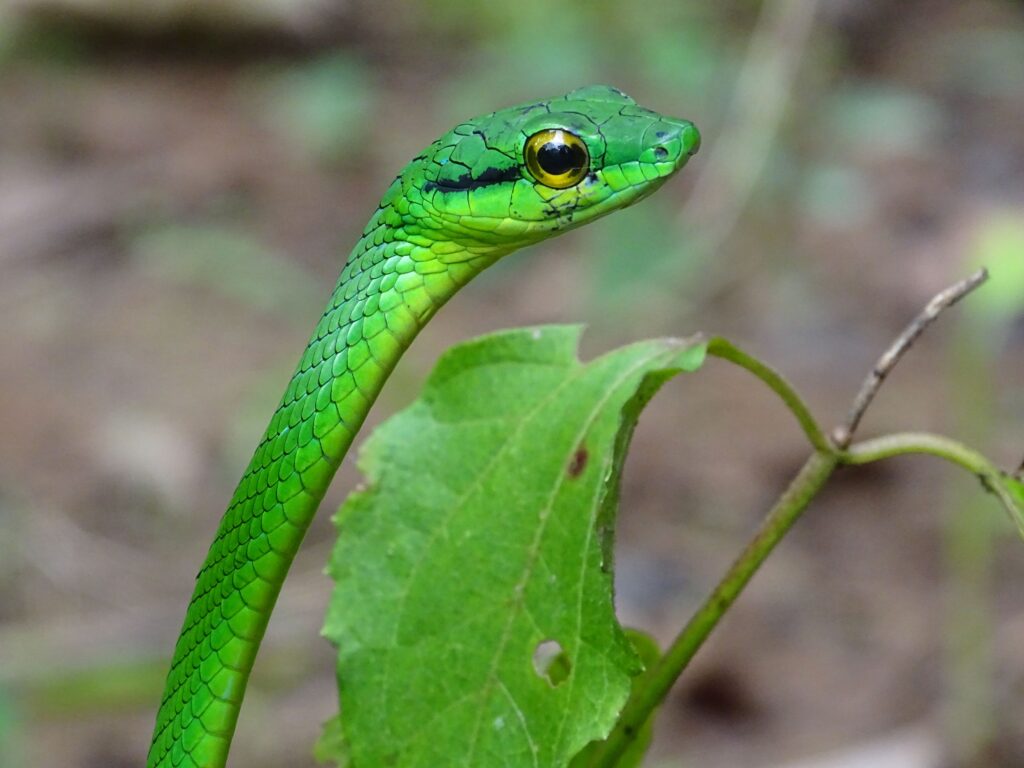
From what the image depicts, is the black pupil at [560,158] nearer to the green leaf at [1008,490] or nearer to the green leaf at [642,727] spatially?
the green leaf at [642,727]

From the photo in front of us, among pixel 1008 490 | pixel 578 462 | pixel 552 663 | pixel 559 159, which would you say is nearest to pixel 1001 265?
pixel 559 159

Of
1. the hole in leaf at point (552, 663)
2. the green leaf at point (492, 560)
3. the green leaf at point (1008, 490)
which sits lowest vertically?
the green leaf at point (1008, 490)

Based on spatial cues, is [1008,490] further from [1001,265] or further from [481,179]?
[1001,265]

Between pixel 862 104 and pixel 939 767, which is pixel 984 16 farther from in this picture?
pixel 939 767

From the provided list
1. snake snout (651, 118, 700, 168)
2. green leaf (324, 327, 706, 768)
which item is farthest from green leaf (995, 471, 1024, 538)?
snake snout (651, 118, 700, 168)

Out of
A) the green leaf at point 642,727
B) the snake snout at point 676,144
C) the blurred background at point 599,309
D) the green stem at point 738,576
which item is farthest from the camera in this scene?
the blurred background at point 599,309

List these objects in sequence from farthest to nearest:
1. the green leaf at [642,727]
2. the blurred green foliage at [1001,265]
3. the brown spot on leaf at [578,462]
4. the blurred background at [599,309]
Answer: the blurred background at [599,309]
the blurred green foliage at [1001,265]
the green leaf at [642,727]
the brown spot on leaf at [578,462]

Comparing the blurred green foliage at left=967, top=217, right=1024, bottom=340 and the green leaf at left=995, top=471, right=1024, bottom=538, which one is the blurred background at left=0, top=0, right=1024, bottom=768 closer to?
the blurred green foliage at left=967, top=217, right=1024, bottom=340

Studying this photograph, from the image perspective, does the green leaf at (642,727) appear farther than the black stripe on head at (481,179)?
No

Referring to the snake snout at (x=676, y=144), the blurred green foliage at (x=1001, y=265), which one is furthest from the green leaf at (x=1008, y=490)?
the blurred green foliage at (x=1001, y=265)
